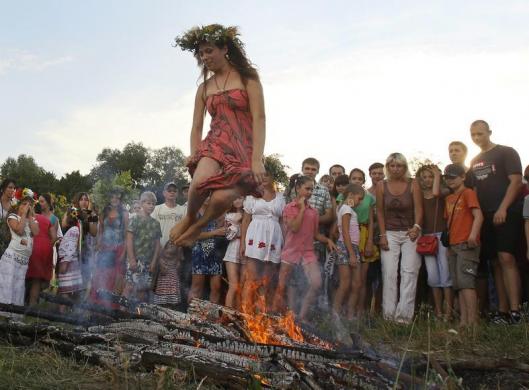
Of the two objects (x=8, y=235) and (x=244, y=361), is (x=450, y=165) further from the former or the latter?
(x=8, y=235)

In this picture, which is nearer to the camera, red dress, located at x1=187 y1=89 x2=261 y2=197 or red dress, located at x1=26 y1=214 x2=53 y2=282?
red dress, located at x1=187 y1=89 x2=261 y2=197

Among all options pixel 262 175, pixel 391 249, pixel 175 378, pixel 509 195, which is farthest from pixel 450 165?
pixel 175 378

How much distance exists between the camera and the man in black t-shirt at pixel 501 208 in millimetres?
6320

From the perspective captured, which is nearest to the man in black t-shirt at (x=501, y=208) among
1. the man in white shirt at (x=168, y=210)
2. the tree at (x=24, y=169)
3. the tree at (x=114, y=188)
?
the man in white shirt at (x=168, y=210)

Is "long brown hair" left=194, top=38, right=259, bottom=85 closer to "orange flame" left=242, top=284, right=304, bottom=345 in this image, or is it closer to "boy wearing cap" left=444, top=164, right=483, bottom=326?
"orange flame" left=242, top=284, right=304, bottom=345

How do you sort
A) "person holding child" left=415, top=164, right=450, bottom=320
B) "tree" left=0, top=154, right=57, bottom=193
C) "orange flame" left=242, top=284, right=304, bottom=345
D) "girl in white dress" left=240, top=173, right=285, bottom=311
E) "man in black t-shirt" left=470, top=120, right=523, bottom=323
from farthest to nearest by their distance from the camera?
"tree" left=0, top=154, right=57, bottom=193, "girl in white dress" left=240, top=173, right=285, bottom=311, "person holding child" left=415, top=164, right=450, bottom=320, "man in black t-shirt" left=470, top=120, right=523, bottom=323, "orange flame" left=242, top=284, right=304, bottom=345

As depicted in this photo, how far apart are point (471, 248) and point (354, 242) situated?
1554 mm

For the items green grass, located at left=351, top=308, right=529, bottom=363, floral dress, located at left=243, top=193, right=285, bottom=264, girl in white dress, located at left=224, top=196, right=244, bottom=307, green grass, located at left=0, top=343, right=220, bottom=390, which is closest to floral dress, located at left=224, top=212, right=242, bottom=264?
girl in white dress, located at left=224, top=196, right=244, bottom=307

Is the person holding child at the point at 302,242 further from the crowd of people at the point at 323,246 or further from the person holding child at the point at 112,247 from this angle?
the person holding child at the point at 112,247

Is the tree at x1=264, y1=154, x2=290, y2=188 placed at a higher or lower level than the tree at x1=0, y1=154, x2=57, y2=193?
lower

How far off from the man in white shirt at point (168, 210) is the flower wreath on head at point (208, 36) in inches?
131

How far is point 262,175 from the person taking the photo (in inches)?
184

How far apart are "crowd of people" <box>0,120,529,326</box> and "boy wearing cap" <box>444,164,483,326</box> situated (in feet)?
0.04

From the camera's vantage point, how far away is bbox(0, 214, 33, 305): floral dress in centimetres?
725
